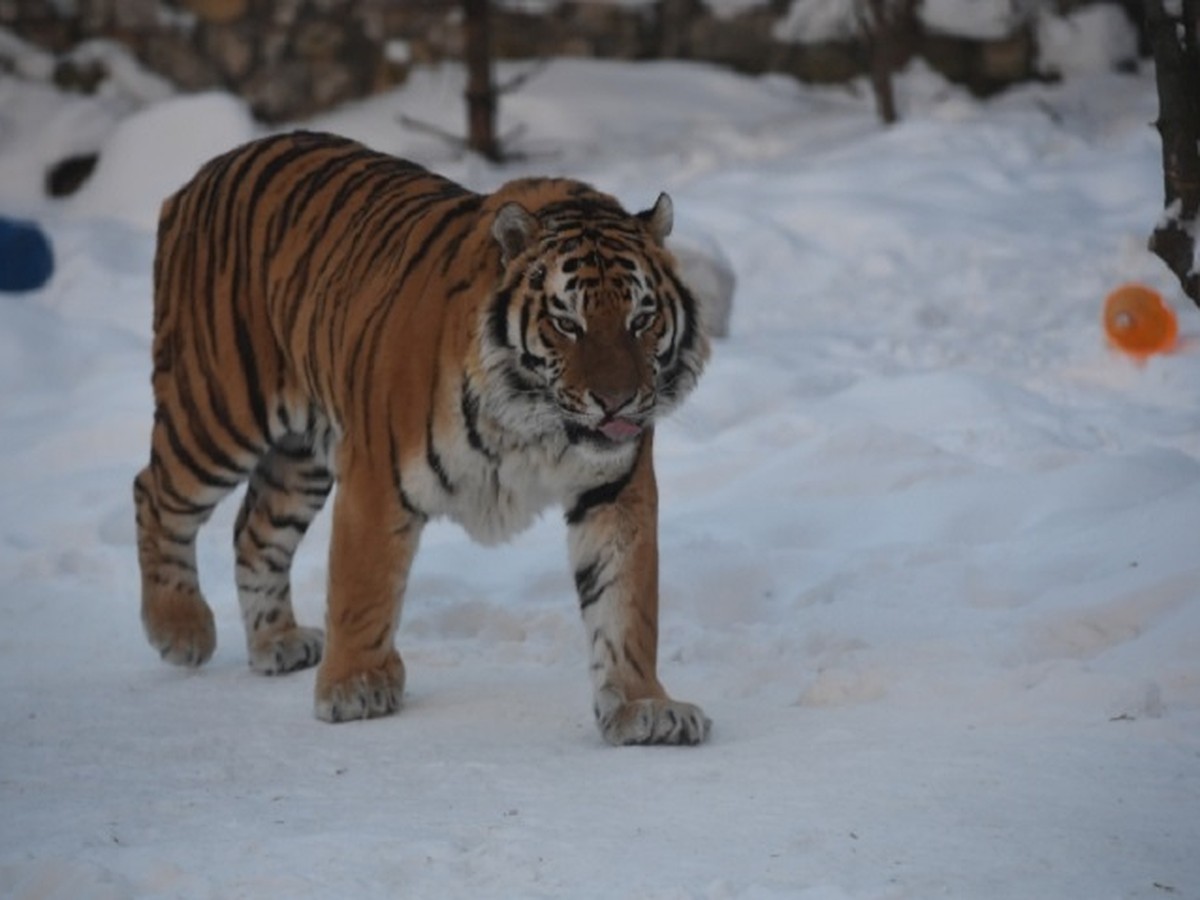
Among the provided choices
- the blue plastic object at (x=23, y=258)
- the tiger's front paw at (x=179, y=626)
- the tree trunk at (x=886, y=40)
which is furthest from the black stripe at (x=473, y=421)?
the tree trunk at (x=886, y=40)

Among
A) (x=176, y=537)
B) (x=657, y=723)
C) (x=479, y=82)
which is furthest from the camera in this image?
(x=479, y=82)

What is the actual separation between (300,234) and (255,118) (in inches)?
300

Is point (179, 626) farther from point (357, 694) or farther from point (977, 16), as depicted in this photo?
point (977, 16)

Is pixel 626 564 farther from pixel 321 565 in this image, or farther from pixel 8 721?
pixel 321 565

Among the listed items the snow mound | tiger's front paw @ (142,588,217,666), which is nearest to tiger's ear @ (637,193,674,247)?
tiger's front paw @ (142,588,217,666)

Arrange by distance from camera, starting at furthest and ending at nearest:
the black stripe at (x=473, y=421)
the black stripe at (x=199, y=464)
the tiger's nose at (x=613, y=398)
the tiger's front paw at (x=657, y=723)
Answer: the black stripe at (x=199, y=464) < the black stripe at (x=473, y=421) < the tiger's front paw at (x=657, y=723) < the tiger's nose at (x=613, y=398)

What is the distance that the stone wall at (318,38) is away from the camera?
1297cm

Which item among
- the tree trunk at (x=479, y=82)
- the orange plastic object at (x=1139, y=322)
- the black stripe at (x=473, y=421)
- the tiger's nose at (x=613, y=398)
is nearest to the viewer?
the tiger's nose at (x=613, y=398)

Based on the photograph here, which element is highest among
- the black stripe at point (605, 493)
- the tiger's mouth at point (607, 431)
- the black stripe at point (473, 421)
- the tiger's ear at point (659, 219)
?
the tiger's ear at point (659, 219)

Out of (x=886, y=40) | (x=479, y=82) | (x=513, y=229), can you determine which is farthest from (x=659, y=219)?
(x=886, y=40)

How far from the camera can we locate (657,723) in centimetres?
458

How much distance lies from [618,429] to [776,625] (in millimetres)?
1310

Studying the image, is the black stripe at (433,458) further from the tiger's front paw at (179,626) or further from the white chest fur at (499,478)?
the tiger's front paw at (179,626)

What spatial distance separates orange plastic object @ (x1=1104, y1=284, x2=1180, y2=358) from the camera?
8523mm
